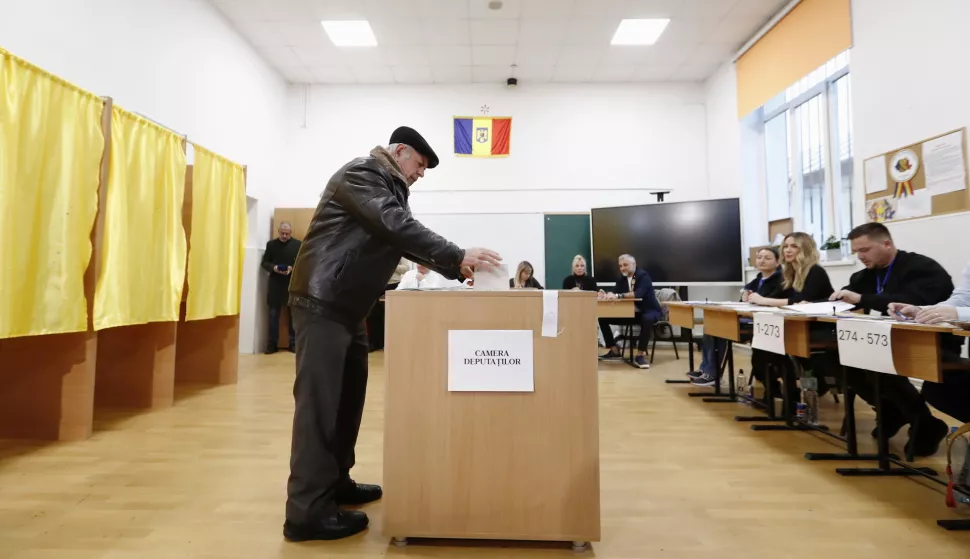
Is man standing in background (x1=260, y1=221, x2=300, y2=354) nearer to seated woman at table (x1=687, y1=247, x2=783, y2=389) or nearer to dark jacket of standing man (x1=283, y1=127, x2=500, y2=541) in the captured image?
seated woman at table (x1=687, y1=247, x2=783, y2=389)

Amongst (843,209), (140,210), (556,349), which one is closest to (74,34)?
(140,210)

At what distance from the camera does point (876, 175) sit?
384cm

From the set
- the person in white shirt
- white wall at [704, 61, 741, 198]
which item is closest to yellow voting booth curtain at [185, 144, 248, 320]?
the person in white shirt

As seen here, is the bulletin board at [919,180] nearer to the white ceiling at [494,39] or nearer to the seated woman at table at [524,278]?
the white ceiling at [494,39]

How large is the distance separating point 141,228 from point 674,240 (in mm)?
5363

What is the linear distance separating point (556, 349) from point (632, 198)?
5.79 metres

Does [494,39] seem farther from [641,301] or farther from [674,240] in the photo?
[641,301]

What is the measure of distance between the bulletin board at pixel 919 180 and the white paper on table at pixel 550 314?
135 inches

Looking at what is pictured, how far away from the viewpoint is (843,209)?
4.53 metres

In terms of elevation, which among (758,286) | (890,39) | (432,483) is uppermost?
(890,39)

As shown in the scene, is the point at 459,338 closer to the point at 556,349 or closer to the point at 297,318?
the point at 556,349

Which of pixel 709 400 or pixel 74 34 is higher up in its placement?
pixel 74 34

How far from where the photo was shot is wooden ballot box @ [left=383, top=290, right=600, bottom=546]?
1374 mm

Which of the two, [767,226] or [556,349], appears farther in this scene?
[767,226]
